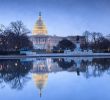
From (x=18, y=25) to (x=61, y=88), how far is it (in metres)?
51.9

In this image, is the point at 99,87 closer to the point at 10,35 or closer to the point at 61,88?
the point at 61,88

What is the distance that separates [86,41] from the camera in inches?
3440

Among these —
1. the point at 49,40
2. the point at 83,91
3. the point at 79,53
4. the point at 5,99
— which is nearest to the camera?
the point at 5,99

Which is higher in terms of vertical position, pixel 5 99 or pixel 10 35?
pixel 10 35

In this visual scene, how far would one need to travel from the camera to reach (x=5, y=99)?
9477mm

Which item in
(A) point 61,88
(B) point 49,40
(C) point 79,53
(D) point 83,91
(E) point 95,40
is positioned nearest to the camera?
(D) point 83,91

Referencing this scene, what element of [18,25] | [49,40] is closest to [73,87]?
[18,25]

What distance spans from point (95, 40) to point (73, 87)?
239 feet

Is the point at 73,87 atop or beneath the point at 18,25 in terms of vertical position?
beneath

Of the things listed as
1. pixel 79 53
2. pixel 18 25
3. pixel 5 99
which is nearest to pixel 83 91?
pixel 5 99

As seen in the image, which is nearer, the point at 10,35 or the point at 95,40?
the point at 10,35

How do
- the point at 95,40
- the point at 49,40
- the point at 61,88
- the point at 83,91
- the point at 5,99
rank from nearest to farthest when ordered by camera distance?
the point at 5,99
the point at 83,91
the point at 61,88
the point at 95,40
the point at 49,40

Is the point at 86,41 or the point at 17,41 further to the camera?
the point at 86,41

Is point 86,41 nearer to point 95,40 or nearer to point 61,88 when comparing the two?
point 95,40
